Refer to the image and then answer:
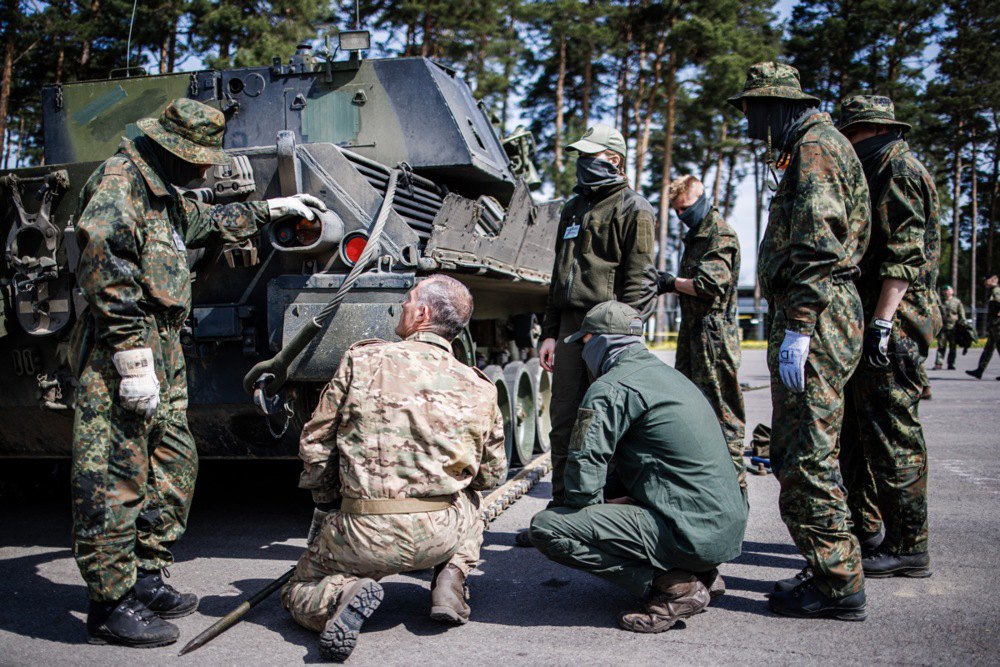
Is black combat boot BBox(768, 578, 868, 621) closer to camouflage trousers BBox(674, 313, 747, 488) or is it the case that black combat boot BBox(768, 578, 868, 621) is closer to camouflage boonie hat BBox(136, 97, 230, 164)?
camouflage trousers BBox(674, 313, 747, 488)

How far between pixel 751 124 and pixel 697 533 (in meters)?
1.83

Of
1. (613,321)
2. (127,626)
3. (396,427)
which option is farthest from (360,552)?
(613,321)

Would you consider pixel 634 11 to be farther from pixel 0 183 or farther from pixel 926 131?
pixel 0 183

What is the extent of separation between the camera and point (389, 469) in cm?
343

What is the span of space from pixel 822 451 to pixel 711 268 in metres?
2.02

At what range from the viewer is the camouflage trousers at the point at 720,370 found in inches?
214

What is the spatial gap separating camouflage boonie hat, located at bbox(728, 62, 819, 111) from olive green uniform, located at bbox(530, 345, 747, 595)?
4.37 feet

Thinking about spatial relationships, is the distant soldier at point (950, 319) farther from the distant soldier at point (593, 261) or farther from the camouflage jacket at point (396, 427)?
the camouflage jacket at point (396, 427)

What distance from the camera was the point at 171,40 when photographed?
21.6m

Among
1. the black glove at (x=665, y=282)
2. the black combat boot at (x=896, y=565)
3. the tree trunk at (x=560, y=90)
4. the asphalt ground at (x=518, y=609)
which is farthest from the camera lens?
the tree trunk at (x=560, y=90)

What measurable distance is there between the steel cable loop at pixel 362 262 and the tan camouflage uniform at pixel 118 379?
27.5 inches

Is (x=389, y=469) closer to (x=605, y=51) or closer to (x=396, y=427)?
(x=396, y=427)

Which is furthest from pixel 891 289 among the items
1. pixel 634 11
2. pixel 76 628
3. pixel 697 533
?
pixel 634 11

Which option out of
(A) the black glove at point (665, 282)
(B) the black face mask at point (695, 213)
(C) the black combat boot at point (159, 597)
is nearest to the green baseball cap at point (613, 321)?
(A) the black glove at point (665, 282)
